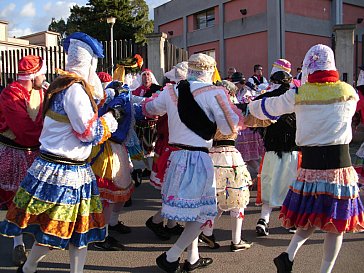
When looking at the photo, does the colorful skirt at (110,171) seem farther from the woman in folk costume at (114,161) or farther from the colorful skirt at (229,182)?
the colorful skirt at (229,182)

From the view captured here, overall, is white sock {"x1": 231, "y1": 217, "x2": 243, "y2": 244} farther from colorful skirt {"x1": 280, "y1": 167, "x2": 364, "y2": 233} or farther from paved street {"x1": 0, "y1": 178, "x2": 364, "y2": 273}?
colorful skirt {"x1": 280, "y1": 167, "x2": 364, "y2": 233}

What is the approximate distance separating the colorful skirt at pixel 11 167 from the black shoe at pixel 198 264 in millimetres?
1842

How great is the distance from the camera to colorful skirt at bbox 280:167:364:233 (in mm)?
3324

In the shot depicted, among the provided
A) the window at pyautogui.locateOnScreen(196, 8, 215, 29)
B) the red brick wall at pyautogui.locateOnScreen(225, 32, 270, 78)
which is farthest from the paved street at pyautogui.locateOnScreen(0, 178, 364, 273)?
the window at pyautogui.locateOnScreen(196, 8, 215, 29)

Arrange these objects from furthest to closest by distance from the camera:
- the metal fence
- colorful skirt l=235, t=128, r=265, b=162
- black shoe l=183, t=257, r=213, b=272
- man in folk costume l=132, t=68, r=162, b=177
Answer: the metal fence, colorful skirt l=235, t=128, r=265, b=162, man in folk costume l=132, t=68, r=162, b=177, black shoe l=183, t=257, r=213, b=272

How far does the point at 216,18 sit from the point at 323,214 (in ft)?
80.8

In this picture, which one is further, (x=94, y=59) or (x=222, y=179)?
(x=222, y=179)

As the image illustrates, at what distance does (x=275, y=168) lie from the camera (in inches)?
194

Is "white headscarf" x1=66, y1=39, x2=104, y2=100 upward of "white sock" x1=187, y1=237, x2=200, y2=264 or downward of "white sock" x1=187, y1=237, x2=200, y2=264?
upward

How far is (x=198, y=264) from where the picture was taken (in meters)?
4.00

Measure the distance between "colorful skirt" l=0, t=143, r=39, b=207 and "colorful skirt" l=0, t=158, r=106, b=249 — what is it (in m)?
1.00

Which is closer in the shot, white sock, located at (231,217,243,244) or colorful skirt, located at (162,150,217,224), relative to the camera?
colorful skirt, located at (162,150,217,224)

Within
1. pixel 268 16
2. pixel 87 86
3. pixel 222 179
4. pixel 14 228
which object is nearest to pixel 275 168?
pixel 222 179

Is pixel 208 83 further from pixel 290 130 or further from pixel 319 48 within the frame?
pixel 290 130
